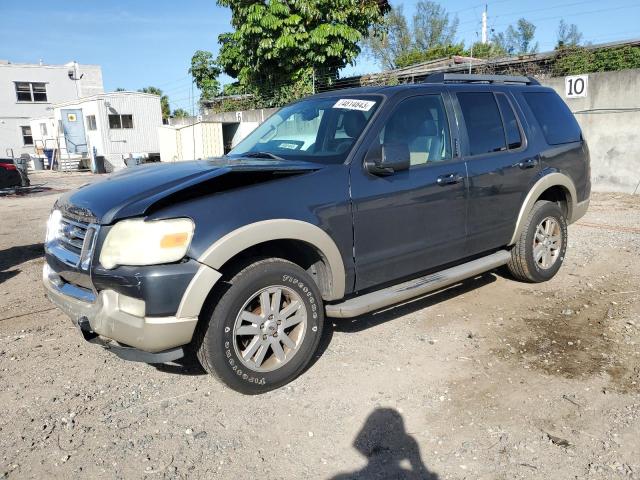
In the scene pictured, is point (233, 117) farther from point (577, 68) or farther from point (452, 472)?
point (452, 472)

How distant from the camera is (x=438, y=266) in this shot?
430 cm

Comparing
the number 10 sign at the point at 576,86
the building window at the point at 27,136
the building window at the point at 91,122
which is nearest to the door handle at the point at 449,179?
the number 10 sign at the point at 576,86

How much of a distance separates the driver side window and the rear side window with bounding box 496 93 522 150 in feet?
2.73

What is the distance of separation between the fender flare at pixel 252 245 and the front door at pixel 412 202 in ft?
0.72

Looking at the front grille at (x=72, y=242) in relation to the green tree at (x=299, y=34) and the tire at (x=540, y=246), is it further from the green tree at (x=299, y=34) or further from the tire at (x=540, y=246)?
the green tree at (x=299, y=34)

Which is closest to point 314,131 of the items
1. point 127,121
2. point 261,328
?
point 261,328

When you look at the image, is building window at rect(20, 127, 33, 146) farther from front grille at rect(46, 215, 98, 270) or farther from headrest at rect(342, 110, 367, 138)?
headrest at rect(342, 110, 367, 138)

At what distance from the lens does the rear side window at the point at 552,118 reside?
5.15 metres

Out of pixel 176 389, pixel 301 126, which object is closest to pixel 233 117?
pixel 301 126

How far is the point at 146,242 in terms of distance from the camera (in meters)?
2.86

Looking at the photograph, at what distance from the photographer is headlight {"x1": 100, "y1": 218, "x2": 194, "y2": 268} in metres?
2.85

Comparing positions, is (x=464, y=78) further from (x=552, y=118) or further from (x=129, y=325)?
(x=129, y=325)

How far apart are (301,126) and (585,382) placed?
2907 mm

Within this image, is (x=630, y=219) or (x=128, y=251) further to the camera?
(x=630, y=219)
